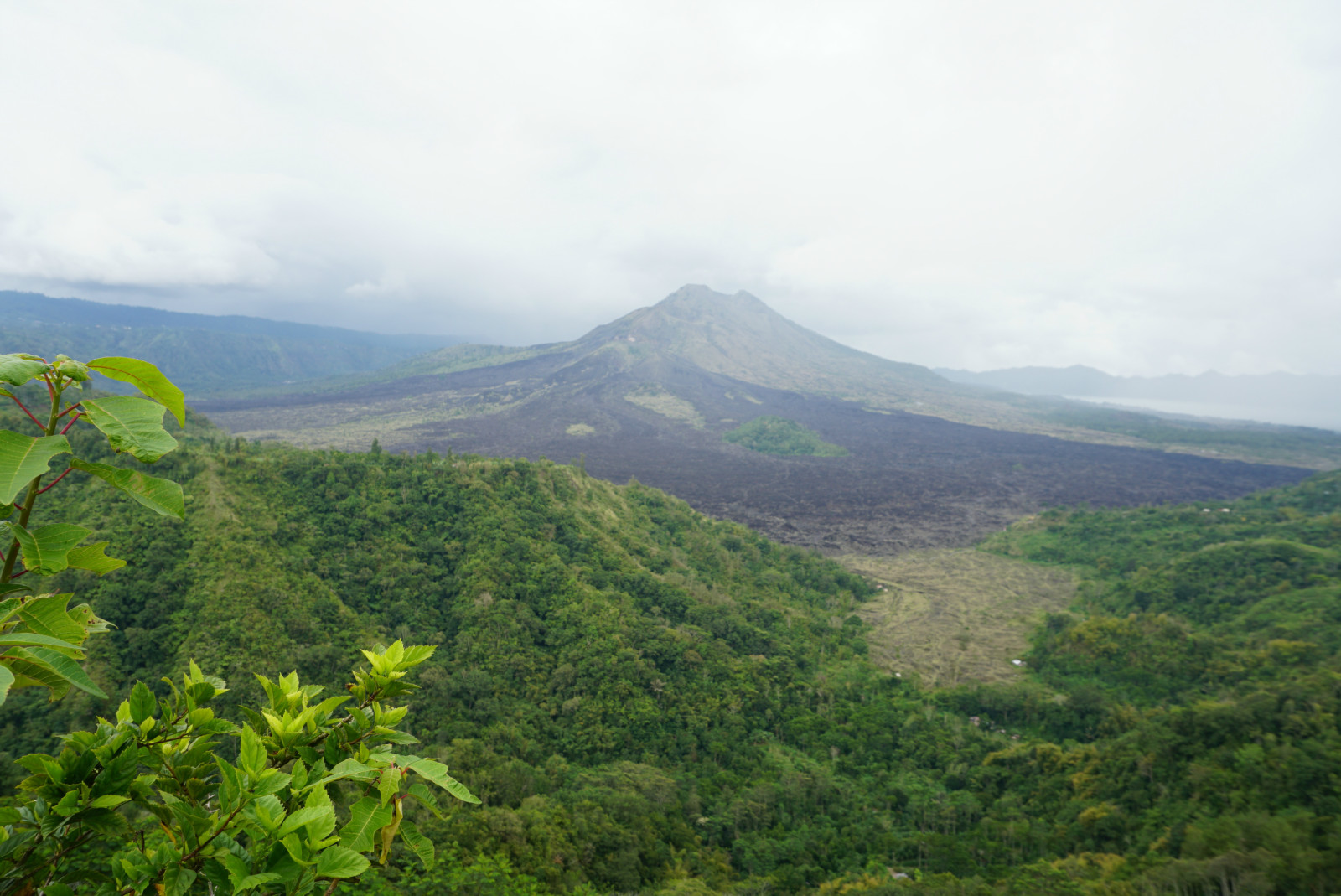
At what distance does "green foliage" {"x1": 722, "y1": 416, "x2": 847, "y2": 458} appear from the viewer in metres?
76.9

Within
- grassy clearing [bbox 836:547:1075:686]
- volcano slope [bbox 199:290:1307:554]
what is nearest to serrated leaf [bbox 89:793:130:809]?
grassy clearing [bbox 836:547:1075:686]

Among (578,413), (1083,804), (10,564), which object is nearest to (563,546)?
(1083,804)

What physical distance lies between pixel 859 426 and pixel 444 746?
88977mm

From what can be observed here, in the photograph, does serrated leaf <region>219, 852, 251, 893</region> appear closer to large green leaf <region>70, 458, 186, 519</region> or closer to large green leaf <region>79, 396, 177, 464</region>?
large green leaf <region>70, 458, 186, 519</region>

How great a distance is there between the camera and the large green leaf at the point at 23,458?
124 cm

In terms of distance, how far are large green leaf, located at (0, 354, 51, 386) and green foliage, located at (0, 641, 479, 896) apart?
2.57ft

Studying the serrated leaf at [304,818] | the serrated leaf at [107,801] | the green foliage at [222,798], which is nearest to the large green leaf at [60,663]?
the green foliage at [222,798]

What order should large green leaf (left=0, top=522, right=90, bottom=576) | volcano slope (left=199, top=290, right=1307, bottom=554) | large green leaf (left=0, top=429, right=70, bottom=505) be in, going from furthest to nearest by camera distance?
volcano slope (left=199, top=290, right=1307, bottom=554)
large green leaf (left=0, top=522, right=90, bottom=576)
large green leaf (left=0, top=429, right=70, bottom=505)

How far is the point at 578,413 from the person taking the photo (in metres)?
90.6

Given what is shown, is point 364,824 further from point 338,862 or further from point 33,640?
point 33,640

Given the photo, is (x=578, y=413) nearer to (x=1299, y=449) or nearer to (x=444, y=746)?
(x=444, y=746)

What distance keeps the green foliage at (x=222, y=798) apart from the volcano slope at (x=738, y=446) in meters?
22.2

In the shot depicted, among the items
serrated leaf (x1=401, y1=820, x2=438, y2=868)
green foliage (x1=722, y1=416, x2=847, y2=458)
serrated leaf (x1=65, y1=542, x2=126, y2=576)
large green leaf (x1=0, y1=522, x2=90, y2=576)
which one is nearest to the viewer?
large green leaf (x1=0, y1=522, x2=90, y2=576)

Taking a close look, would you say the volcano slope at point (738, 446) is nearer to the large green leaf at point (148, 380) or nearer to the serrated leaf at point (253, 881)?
the large green leaf at point (148, 380)
